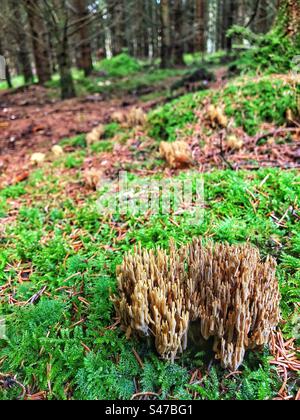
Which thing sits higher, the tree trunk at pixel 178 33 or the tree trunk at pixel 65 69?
the tree trunk at pixel 178 33

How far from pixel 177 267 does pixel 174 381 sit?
602 mm

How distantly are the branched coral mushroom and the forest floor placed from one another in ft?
0.53

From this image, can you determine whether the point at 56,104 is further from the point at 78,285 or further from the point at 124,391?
the point at 124,391

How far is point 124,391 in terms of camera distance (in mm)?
1741

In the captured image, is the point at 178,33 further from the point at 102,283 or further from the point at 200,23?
the point at 102,283

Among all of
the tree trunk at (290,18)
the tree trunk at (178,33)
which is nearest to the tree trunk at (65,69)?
the tree trunk at (290,18)

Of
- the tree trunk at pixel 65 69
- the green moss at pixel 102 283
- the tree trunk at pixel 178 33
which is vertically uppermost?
the tree trunk at pixel 178 33

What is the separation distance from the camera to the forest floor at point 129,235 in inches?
70.7

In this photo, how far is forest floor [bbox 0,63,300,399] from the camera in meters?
1.79

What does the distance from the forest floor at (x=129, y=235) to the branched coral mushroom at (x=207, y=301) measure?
0.16 m

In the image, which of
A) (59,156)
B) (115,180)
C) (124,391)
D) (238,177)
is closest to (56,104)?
(59,156)

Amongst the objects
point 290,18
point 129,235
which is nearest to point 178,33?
point 290,18

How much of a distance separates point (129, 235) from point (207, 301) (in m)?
1.13

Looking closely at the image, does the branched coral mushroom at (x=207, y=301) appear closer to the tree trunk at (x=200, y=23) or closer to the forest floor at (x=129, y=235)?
the forest floor at (x=129, y=235)
